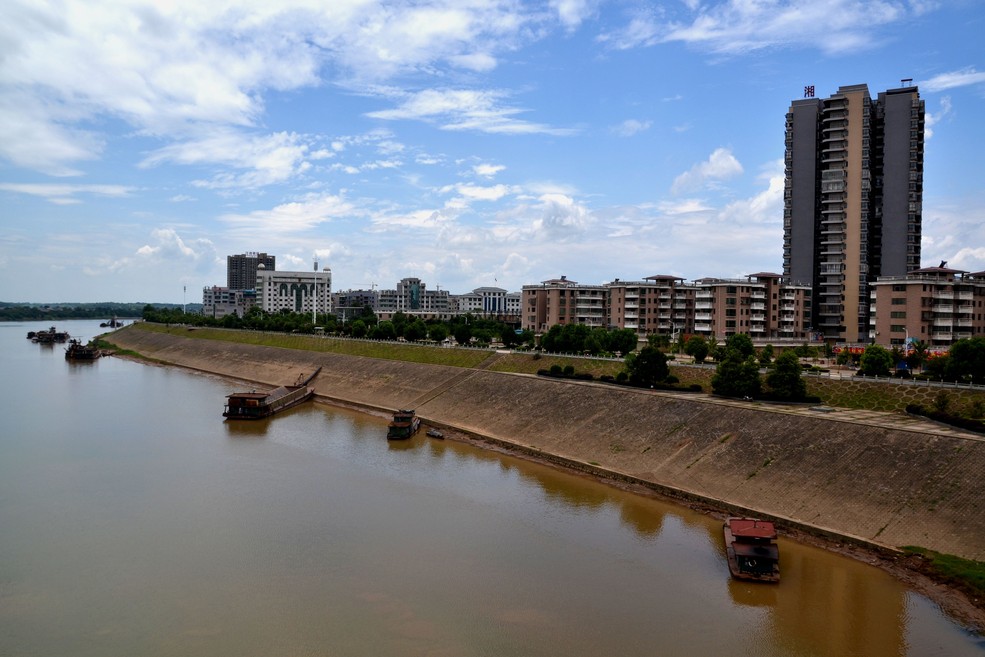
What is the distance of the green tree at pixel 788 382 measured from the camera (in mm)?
39750

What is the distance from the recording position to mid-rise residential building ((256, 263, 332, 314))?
170375 mm

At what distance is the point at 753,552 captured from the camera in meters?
23.5

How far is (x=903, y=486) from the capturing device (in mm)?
26938

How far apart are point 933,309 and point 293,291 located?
146m

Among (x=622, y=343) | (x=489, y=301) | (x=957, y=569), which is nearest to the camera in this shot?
(x=957, y=569)

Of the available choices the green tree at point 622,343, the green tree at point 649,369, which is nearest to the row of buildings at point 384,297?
the green tree at point 622,343

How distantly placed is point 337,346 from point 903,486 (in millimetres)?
65513

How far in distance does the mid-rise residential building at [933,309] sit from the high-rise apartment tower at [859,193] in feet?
44.6

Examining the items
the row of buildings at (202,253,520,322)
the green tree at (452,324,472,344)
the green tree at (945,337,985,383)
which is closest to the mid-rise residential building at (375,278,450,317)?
the row of buildings at (202,253,520,322)

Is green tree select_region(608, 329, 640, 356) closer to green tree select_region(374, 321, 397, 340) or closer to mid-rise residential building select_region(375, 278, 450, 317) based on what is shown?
green tree select_region(374, 321, 397, 340)

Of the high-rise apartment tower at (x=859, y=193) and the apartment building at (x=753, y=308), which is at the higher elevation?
the high-rise apartment tower at (x=859, y=193)

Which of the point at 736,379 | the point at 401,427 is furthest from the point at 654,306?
the point at 401,427

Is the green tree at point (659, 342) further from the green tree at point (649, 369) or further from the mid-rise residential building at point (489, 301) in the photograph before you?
the mid-rise residential building at point (489, 301)

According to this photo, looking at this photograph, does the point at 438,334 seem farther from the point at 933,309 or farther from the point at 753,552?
the point at 753,552
